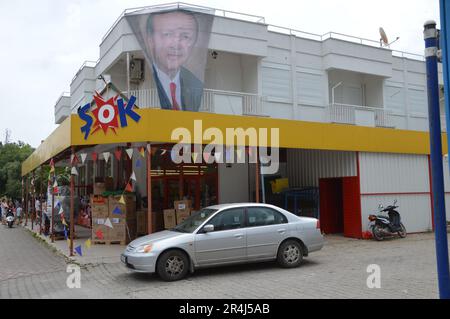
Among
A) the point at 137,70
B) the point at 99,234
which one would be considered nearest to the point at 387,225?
the point at 99,234

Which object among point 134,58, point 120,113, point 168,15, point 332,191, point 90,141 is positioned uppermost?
point 168,15

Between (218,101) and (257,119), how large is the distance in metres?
5.55

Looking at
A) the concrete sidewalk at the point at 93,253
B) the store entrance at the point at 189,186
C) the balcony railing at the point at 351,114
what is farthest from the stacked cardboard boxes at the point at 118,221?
the balcony railing at the point at 351,114

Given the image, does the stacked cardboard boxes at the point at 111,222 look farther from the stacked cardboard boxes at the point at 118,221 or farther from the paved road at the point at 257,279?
the paved road at the point at 257,279

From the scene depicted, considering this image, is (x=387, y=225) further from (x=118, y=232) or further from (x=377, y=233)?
(x=118, y=232)

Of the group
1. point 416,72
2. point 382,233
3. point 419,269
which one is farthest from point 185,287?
point 416,72

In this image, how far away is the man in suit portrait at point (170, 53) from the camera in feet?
55.4

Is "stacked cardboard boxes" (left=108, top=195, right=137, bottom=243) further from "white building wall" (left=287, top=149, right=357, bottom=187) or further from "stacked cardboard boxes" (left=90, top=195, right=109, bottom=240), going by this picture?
"white building wall" (left=287, top=149, right=357, bottom=187)

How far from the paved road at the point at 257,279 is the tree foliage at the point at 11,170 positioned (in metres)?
29.0

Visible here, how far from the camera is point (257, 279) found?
845 centimetres

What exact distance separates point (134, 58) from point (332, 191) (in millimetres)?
9695

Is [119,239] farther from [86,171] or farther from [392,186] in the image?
[86,171]

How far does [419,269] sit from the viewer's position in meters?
9.11
